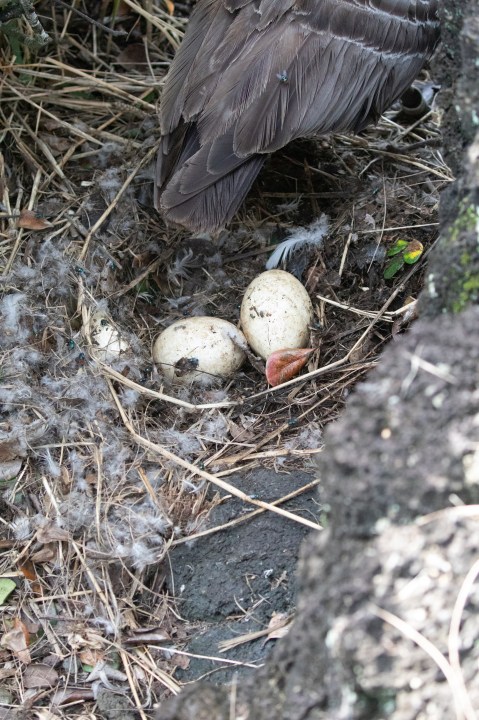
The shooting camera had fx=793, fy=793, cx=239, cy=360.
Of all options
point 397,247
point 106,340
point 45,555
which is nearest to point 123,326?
point 106,340

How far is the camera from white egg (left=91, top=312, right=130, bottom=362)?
8.36 ft

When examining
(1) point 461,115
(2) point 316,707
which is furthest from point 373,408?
(1) point 461,115

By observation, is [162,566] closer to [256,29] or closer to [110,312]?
A: [110,312]

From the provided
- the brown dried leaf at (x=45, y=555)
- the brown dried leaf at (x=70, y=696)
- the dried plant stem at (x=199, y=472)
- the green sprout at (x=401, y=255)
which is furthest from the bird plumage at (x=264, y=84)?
the brown dried leaf at (x=70, y=696)

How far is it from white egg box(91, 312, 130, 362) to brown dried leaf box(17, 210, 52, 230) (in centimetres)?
44

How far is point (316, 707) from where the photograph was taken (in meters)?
1.20

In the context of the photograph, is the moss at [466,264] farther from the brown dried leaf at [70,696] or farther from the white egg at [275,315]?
the brown dried leaf at [70,696]

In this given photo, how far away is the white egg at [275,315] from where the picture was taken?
8.26 feet

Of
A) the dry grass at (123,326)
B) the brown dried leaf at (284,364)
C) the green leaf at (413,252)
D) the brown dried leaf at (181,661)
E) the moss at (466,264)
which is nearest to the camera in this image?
the moss at (466,264)

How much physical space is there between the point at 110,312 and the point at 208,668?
1.27 metres

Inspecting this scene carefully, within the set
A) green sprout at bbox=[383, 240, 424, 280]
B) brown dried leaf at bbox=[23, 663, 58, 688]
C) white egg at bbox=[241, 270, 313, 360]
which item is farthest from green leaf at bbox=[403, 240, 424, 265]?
brown dried leaf at bbox=[23, 663, 58, 688]

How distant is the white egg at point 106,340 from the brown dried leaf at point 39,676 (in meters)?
0.95

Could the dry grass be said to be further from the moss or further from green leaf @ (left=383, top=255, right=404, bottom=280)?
the moss

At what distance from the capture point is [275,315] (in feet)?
8.25
